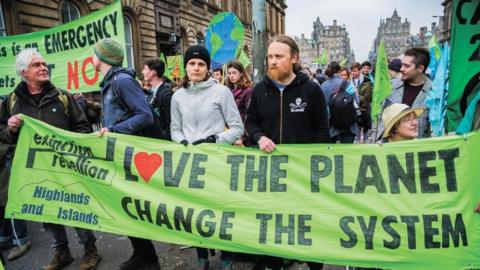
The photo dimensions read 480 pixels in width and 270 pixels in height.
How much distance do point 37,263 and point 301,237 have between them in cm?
289

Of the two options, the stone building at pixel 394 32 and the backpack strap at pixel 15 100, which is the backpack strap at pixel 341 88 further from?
the stone building at pixel 394 32

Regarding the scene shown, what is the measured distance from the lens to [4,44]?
16.9 feet

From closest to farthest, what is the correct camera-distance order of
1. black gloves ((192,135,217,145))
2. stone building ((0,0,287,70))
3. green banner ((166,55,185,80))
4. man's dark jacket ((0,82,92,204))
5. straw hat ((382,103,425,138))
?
straw hat ((382,103,425,138)) < black gloves ((192,135,217,145)) < man's dark jacket ((0,82,92,204)) < stone building ((0,0,287,70)) < green banner ((166,55,185,80))

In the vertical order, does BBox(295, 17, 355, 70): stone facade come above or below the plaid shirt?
above

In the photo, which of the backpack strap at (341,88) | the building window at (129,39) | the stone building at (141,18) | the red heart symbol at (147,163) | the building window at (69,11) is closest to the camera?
the red heart symbol at (147,163)

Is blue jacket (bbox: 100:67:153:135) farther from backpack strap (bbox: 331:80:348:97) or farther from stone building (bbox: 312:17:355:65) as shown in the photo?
stone building (bbox: 312:17:355:65)

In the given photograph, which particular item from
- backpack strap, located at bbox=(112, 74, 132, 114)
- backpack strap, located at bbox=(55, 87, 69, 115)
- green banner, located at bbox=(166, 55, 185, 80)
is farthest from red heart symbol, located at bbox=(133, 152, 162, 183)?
green banner, located at bbox=(166, 55, 185, 80)

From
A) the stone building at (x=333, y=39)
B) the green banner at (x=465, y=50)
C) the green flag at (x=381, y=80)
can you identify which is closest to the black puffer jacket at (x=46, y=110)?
the green banner at (x=465, y=50)

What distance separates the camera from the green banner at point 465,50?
2.56 metres

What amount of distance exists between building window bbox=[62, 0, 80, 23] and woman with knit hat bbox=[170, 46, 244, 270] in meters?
11.5

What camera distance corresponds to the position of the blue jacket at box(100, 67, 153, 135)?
2910mm

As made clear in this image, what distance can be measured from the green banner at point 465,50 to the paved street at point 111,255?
198 cm

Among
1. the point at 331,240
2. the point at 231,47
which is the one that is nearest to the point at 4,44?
the point at 231,47

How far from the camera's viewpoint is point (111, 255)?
12.1ft
